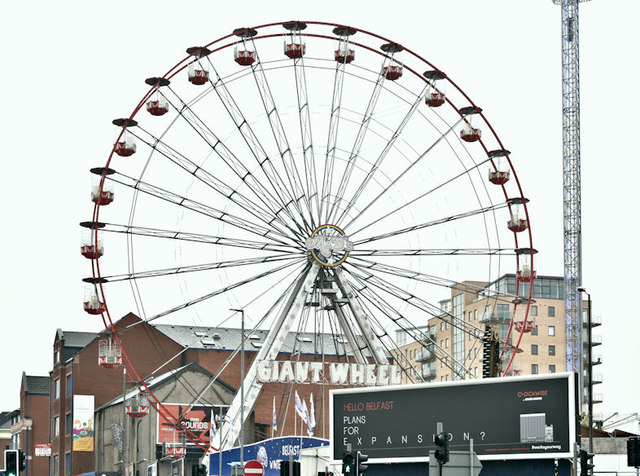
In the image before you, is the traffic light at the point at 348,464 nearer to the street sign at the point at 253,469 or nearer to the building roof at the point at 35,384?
the street sign at the point at 253,469

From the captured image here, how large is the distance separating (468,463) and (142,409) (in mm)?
44636

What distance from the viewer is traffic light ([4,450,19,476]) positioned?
31.5 meters

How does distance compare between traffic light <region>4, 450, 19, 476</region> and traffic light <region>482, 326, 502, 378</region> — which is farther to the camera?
traffic light <region>482, 326, 502, 378</region>

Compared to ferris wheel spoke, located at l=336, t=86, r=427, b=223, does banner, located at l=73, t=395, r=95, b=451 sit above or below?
below

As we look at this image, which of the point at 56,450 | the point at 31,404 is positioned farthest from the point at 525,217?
the point at 31,404

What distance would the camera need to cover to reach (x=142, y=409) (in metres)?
67.2

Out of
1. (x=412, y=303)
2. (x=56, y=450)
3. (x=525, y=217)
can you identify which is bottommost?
(x=56, y=450)

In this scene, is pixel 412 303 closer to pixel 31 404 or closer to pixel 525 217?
pixel 525 217

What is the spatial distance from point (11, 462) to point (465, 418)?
43.6 feet

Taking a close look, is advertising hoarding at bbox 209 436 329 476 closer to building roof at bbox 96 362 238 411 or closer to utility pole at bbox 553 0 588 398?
building roof at bbox 96 362 238 411

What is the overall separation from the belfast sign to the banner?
155ft

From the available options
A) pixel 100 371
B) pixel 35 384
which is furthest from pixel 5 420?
pixel 100 371

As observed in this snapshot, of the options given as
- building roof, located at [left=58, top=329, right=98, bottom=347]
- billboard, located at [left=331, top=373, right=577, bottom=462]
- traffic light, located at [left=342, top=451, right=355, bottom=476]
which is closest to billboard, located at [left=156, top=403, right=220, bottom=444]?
building roof, located at [left=58, top=329, right=98, bottom=347]

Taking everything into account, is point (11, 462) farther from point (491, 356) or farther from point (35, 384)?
point (35, 384)
